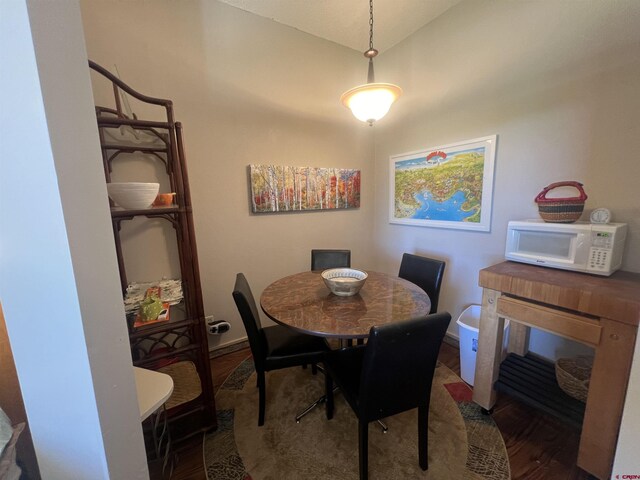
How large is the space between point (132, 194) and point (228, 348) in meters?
1.72

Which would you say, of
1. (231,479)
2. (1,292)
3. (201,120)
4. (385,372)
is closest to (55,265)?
(1,292)

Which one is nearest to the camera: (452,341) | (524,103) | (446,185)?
(524,103)

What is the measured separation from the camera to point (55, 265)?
597 mm

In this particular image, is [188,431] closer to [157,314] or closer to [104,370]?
[157,314]

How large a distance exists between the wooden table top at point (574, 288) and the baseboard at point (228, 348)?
7.06ft

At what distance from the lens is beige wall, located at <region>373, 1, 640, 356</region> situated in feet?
4.79

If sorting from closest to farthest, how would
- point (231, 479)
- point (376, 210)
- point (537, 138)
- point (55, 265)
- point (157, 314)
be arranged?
point (55, 265) < point (231, 479) < point (157, 314) < point (537, 138) < point (376, 210)

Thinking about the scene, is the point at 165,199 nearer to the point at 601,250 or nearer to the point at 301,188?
the point at 301,188

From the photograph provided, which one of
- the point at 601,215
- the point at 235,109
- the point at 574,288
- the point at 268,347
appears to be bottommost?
the point at 268,347

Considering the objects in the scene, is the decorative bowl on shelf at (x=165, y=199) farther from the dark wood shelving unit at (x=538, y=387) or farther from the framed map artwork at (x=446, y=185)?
the dark wood shelving unit at (x=538, y=387)

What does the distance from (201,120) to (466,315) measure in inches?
112

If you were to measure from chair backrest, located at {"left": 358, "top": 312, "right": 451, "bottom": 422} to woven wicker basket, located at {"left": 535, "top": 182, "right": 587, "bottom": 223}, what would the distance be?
1089mm

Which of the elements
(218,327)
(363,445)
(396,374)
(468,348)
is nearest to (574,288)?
(468,348)

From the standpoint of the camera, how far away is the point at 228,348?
2.40 meters
